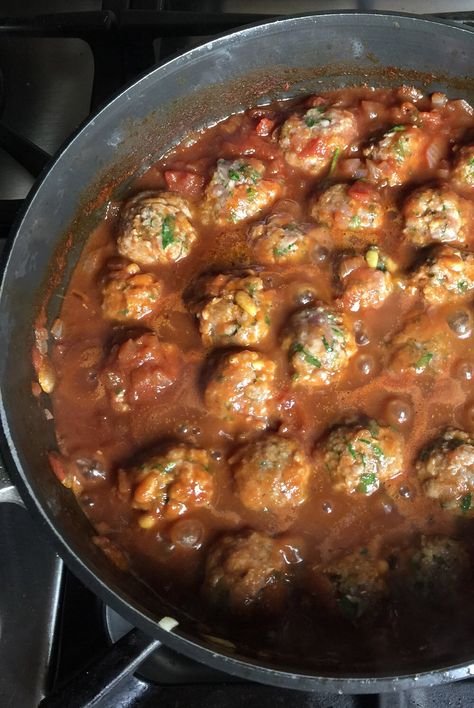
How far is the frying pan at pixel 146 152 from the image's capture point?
7.93 ft

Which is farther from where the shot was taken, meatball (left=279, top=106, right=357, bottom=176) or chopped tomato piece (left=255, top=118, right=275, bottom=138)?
chopped tomato piece (left=255, top=118, right=275, bottom=138)

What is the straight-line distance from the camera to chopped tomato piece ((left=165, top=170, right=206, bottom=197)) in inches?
133

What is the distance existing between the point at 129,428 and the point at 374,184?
5.60ft

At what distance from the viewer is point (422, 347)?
2941 millimetres

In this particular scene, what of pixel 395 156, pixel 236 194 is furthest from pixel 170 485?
pixel 395 156

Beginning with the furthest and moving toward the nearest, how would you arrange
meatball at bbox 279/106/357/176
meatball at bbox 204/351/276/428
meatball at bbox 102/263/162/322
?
meatball at bbox 279/106/357/176 < meatball at bbox 102/263/162/322 < meatball at bbox 204/351/276/428

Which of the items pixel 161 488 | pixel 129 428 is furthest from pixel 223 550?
pixel 129 428

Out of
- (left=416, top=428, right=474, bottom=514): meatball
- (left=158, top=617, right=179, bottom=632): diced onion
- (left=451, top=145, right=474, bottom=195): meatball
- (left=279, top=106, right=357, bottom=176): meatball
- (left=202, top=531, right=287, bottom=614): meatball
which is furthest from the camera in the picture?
(left=279, top=106, right=357, bottom=176): meatball

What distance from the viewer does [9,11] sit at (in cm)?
417

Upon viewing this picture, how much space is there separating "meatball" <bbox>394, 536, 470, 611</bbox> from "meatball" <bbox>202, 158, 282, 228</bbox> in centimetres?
175

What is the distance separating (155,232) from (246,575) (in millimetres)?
1621

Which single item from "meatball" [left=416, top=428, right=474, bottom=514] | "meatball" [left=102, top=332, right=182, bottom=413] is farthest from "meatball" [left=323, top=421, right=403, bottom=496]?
"meatball" [left=102, top=332, right=182, bottom=413]

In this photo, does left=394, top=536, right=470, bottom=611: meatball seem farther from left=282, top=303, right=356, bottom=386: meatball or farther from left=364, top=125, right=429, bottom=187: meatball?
left=364, top=125, right=429, bottom=187: meatball

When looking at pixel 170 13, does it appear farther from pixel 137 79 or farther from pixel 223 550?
pixel 223 550
